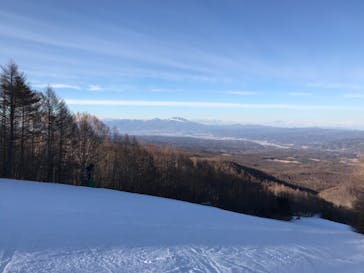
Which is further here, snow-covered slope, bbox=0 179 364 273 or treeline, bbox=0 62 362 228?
treeline, bbox=0 62 362 228

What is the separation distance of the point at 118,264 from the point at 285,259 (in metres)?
3.61

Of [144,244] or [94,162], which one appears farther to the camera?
[94,162]

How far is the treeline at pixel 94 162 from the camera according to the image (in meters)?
30.0

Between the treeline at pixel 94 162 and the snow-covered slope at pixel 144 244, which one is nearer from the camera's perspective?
the snow-covered slope at pixel 144 244

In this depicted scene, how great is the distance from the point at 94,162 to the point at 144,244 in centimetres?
3464

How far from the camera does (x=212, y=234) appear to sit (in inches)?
406

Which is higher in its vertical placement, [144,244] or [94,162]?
[144,244]

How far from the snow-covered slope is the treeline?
1273cm

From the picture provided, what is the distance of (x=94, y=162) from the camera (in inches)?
1655

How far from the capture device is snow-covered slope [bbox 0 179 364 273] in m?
6.98

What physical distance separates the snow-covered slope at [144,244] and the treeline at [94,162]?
1273 cm

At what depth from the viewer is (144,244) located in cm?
854

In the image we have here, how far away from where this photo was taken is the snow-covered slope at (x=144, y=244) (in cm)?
698

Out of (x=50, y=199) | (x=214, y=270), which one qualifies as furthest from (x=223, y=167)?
(x=214, y=270)
